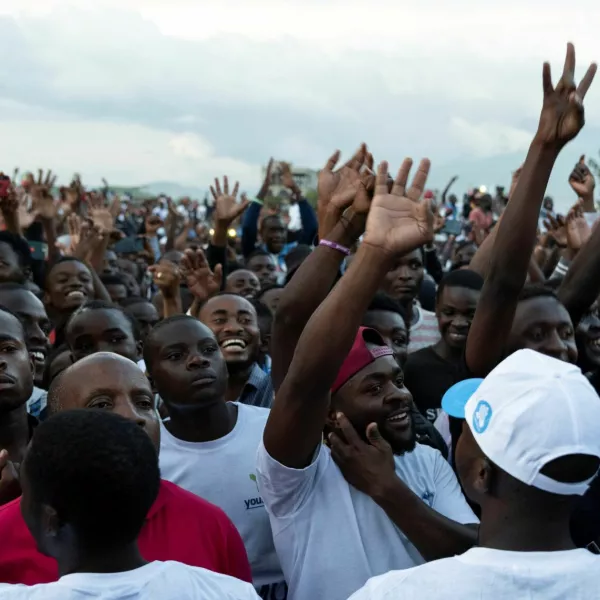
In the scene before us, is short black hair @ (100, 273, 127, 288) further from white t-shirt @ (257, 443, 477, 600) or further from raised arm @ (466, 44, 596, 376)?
white t-shirt @ (257, 443, 477, 600)

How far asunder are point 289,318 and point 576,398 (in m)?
1.48

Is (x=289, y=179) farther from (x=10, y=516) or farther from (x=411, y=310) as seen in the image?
(x=10, y=516)

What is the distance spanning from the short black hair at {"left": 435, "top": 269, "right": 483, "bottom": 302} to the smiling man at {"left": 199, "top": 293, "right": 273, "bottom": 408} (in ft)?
4.00

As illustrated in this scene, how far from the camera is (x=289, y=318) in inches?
124

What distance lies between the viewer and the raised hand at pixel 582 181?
19.8 feet

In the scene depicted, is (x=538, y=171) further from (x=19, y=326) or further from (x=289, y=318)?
(x=19, y=326)

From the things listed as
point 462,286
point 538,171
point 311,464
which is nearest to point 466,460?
point 311,464

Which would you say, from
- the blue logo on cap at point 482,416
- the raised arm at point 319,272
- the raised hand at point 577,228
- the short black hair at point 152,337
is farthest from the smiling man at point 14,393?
the raised hand at point 577,228

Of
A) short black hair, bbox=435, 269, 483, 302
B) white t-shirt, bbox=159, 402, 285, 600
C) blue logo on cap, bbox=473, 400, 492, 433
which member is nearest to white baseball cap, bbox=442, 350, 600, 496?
blue logo on cap, bbox=473, 400, 492, 433

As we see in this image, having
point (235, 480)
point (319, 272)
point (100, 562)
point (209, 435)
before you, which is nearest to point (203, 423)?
point (209, 435)

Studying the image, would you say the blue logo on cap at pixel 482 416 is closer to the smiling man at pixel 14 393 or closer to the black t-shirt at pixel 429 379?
the smiling man at pixel 14 393

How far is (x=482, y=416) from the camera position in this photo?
188 cm

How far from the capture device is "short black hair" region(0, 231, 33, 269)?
651cm

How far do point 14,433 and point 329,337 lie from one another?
1644 millimetres
